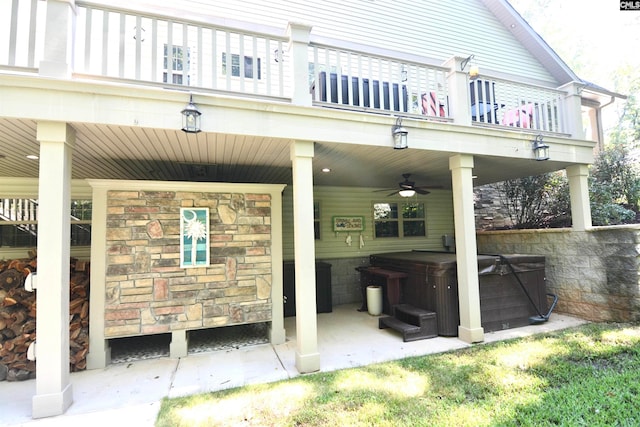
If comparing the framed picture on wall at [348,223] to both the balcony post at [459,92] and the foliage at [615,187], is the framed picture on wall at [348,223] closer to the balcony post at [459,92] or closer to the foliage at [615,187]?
the balcony post at [459,92]

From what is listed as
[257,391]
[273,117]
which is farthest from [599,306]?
[273,117]

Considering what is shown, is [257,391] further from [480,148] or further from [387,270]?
[480,148]

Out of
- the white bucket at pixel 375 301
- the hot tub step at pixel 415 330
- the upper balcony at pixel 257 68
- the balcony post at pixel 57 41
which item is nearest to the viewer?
the balcony post at pixel 57 41

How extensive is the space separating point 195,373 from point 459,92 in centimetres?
514

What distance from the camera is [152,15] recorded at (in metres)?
3.38

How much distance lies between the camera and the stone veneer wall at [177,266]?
161 inches

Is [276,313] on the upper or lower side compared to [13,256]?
lower

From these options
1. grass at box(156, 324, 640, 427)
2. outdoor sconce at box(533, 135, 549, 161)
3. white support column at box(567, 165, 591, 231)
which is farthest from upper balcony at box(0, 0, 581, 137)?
grass at box(156, 324, 640, 427)

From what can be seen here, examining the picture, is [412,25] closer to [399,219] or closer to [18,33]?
[399,219]

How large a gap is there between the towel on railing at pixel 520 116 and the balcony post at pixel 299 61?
3963 mm

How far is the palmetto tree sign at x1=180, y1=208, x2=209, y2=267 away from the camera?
431 centimetres

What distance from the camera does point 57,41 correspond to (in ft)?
9.92

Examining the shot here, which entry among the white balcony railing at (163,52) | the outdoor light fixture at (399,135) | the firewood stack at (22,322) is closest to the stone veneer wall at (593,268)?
the outdoor light fixture at (399,135)

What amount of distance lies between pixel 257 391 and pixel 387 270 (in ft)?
11.7
